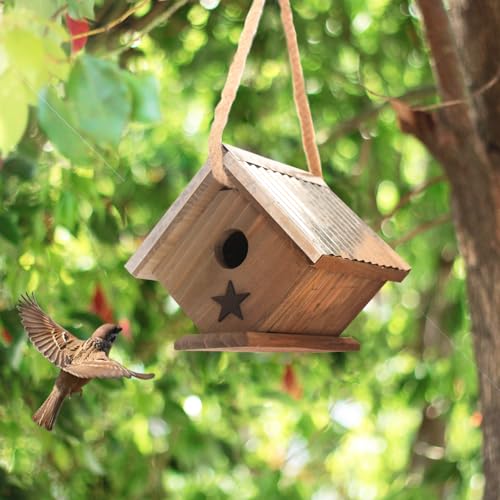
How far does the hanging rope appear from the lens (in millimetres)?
1100

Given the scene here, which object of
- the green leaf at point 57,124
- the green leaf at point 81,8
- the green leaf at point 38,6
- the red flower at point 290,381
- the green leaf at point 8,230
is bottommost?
the red flower at point 290,381

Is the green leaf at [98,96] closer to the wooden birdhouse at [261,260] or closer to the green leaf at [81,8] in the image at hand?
the green leaf at [81,8]

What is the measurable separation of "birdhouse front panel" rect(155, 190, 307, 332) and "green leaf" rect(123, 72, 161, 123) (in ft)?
0.57

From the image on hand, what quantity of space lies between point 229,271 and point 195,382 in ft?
4.43

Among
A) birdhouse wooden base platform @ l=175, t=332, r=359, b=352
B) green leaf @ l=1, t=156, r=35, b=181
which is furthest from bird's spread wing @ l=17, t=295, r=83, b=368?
green leaf @ l=1, t=156, r=35, b=181

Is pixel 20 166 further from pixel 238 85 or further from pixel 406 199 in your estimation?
pixel 406 199

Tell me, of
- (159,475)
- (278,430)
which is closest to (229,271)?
(159,475)

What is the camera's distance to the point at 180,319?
Result: 2428mm

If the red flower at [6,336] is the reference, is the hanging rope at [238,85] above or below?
above

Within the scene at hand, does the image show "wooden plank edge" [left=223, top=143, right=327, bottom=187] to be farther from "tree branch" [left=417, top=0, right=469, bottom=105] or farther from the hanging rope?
"tree branch" [left=417, top=0, right=469, bottom=105]

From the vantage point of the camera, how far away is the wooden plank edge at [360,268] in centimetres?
118

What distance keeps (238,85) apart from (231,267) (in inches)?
9.6

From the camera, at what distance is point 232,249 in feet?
4.42

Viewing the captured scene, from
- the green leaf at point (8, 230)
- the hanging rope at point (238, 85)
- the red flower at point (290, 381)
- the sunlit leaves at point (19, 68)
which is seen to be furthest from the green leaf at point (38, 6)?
the red flower at point (290, 381)
